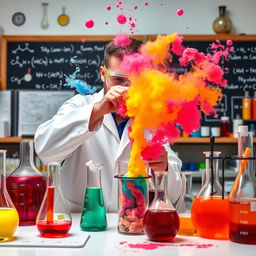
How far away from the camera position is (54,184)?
4.58ft

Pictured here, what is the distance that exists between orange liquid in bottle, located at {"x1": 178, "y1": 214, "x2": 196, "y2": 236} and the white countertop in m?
0.06

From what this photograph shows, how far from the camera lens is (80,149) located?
7.30 ft

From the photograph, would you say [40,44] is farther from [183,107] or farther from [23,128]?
[183,107]

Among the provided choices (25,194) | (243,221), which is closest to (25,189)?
(25,194)

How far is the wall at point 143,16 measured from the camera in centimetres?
427

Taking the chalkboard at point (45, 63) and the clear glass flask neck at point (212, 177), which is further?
the chalkboard at point (45, 63)

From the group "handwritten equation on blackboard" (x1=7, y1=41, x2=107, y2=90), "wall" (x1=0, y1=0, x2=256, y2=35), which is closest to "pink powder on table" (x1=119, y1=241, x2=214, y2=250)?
"handwritten equation on blackboard" (x1=7, y1=41, x2=107, y2=90)

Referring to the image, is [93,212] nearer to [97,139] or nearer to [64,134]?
[64,134]

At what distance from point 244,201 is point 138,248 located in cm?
32

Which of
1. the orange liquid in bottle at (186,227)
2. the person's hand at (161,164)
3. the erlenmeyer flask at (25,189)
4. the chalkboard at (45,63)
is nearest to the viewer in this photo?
the orange liquid in bottle at (186,227)

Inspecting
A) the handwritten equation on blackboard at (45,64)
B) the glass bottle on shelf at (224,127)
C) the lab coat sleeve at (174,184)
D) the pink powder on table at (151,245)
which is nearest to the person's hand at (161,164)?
the lab coat sleeve at (174,184)

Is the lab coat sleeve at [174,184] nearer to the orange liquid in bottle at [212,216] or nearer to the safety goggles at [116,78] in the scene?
the safety goggles at [116,78]

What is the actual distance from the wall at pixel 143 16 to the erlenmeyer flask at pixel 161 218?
3123 mm

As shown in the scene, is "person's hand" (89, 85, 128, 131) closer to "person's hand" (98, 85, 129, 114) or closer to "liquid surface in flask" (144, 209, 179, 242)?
"person's hand" (98, 85, 129, 114)
